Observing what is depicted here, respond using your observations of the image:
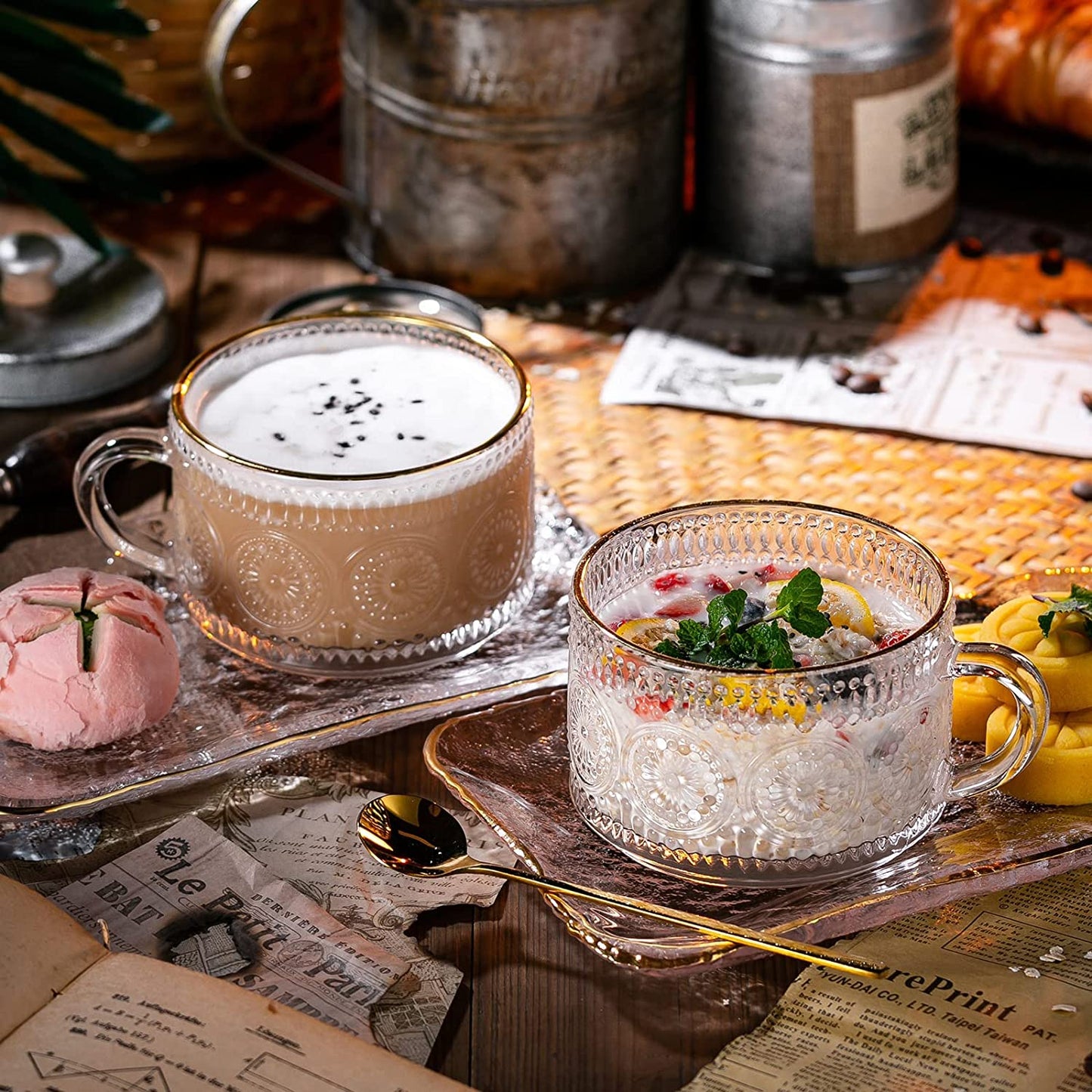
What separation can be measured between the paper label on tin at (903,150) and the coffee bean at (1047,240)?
0.39ft

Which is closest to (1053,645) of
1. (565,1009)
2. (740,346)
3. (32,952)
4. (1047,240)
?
(565,1009)

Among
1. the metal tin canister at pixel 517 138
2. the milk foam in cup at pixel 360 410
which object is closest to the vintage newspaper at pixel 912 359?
the metal tin canister at pixel 517 138

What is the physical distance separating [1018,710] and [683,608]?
175 millimetres

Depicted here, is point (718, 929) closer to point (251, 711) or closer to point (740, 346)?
point (251, 711)

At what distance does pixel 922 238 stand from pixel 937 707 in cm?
90

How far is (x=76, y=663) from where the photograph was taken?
869mm

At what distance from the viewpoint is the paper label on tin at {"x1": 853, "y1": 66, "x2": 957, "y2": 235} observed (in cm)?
148

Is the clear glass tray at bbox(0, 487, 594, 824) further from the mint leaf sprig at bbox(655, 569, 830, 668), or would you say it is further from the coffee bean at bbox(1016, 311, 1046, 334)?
the coffee bean at bbox(1016, 311, 1046, 334)

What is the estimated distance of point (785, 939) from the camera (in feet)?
2.47

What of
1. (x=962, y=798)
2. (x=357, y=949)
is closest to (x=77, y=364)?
(x=357, y=949)

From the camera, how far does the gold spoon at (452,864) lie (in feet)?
2.45

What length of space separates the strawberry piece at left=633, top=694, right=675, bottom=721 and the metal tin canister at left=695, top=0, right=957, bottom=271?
87 centimetres

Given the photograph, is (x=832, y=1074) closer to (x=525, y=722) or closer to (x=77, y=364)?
(x=525, y=722)

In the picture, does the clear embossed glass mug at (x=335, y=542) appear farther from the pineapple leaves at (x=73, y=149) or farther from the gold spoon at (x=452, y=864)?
the pineapple leaves at (x=73, y=149)
